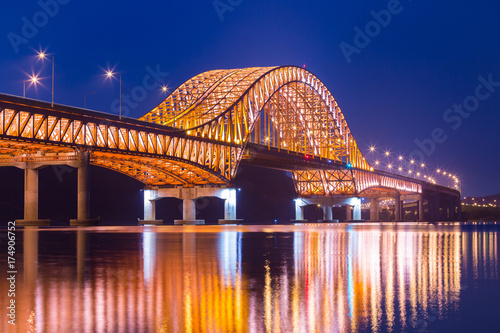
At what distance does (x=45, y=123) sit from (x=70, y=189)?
8096 centimetres

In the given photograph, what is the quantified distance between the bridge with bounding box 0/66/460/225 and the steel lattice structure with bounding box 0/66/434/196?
0.16 metres

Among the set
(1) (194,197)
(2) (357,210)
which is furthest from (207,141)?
(2) (357,210)

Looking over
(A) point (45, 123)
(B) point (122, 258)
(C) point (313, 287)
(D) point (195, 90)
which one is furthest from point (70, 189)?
(C) point (313, 287)

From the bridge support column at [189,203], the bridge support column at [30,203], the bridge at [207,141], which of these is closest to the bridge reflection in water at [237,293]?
the bridge at [207,141]

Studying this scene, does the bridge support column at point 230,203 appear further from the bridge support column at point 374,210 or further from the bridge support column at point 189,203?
the bridge support column at point 374,210

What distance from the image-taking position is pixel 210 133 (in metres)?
103

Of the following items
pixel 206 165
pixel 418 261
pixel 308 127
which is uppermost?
pixel 308 127

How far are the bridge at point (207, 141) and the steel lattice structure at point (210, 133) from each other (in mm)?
156

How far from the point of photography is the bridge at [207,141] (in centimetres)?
7188

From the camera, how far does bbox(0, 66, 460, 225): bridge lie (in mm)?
71875

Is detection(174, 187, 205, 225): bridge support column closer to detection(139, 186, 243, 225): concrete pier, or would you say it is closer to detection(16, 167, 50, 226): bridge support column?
detection(139, 186, 243, 225): concrete pier

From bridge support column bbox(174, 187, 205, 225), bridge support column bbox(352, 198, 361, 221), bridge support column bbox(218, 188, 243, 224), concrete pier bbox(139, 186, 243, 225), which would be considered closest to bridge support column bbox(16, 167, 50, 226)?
concrete pier bbox(139, 186, 243, 225)

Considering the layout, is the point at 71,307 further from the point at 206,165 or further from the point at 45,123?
the point at 206,165

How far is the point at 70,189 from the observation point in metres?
148
